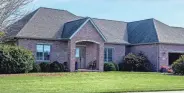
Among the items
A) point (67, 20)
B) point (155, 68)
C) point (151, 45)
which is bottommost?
point (155, 68)

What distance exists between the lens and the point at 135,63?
37.4 meters

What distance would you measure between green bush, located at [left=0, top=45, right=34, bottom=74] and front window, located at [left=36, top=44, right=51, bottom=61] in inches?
161

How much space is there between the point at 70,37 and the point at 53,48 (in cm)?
232

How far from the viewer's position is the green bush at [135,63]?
123 feet

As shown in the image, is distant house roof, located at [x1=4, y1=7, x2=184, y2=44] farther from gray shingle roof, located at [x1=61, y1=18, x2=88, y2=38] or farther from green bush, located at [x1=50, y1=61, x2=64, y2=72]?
green bush, located at [x1=50, y1=61, x2=64, y2=72]

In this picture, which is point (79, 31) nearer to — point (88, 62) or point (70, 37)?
point (70, 37)

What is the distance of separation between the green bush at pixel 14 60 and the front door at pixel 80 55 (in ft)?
26.9

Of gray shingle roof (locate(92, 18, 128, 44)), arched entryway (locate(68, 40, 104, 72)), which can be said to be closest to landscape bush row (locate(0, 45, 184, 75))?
arched entryway (locate(68, 40, 104, 72))

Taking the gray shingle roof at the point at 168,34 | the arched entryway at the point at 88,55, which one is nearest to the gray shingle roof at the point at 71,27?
the arched entryway at the point at 88,55

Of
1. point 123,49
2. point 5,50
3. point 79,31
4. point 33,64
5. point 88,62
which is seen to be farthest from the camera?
point 123,49

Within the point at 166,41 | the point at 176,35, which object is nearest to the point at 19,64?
the point at 166,41

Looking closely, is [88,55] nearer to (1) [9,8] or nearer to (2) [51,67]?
(2) [51,67]

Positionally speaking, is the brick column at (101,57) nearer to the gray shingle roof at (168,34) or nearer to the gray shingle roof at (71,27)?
the gray shingle roof at (71,27)

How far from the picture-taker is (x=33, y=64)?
31.6 m
